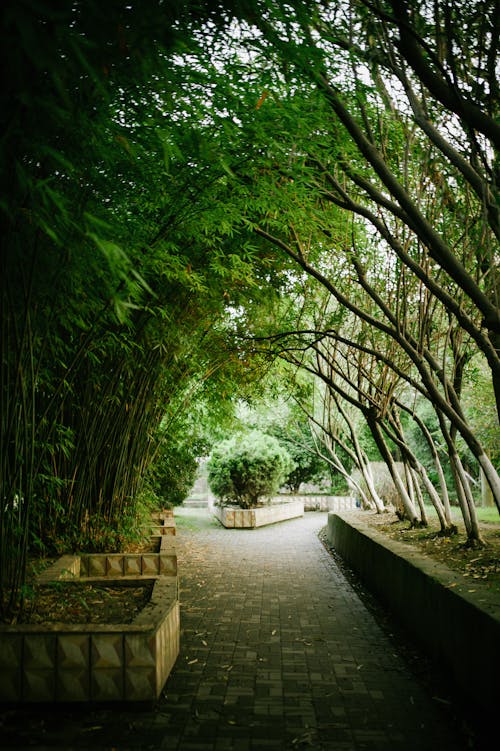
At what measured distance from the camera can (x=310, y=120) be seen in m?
3.56

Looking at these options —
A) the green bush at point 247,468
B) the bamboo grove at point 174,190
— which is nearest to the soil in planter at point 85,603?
the bamboo grove at point 174,190

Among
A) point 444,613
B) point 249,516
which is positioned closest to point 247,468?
point 249,516

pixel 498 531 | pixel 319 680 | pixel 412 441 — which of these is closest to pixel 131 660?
pixel 319 680

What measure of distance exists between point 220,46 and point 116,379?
2542mm

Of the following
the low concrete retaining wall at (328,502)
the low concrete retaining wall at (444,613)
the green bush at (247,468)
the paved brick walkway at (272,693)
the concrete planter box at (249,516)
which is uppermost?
Result: the green bush at (247,468)

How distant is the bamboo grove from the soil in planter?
0.19 metres

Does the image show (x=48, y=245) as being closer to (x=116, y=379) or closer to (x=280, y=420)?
(x=116, y=379)

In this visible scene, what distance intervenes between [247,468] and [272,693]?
9.49 meters

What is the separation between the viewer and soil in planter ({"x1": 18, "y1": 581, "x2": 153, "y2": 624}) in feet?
10.1

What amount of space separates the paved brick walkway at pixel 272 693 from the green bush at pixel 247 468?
6907mm

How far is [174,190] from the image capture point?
11.6ft

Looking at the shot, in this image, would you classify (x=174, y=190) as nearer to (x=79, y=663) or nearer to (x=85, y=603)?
(x=85, y=603)

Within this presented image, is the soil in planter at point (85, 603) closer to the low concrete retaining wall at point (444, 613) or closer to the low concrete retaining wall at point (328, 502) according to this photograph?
the low concrete retaining wall at point (444, 613)

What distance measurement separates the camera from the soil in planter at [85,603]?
3090mm
